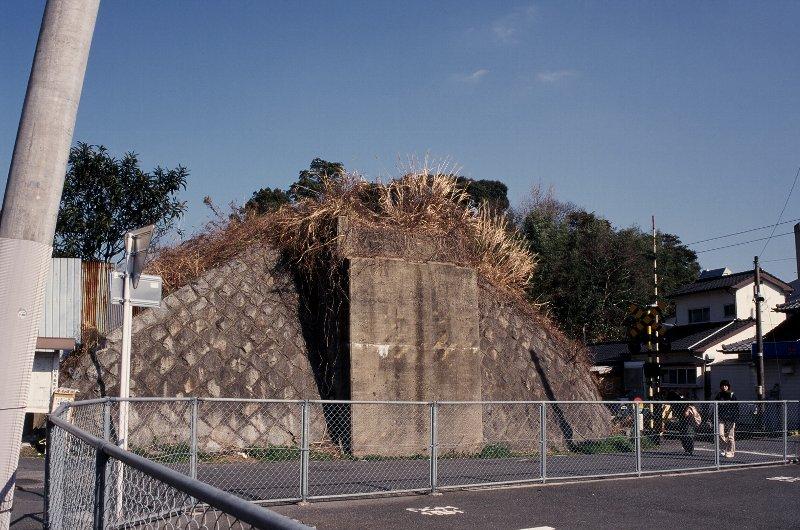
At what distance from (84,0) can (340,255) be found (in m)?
11.0

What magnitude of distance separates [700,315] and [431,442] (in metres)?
39.6

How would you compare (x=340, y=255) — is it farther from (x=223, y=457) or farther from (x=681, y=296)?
(x=681, y=296)

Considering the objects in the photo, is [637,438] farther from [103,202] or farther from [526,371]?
[103,202]

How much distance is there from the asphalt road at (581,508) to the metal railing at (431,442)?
519 mm

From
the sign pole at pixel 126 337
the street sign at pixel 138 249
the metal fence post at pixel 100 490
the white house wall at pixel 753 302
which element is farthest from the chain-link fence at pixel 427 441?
the white house wall at pixel 753 302

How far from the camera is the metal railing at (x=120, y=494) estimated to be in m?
2.60

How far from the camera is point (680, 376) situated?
4553 cm

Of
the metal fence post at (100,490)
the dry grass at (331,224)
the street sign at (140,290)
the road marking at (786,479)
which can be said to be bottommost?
the road marking at (786,479)

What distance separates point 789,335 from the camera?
37.3 metres

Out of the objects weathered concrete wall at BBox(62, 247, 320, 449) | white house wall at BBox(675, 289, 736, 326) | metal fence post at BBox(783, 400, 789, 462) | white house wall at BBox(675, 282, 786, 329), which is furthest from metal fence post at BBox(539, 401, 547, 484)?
white house wall at BBox(675, 289, 736, 326)

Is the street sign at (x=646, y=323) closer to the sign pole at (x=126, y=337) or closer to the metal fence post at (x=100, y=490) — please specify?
the sign pole at (x=126, y=337)

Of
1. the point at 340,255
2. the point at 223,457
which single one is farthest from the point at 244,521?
the point at 340,255

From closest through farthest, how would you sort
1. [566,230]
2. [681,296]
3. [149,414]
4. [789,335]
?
1. [149,414]
2. [789,335]
3. [681,296]
4. [566,230]

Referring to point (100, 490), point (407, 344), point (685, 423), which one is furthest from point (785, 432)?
point (100, 490)
